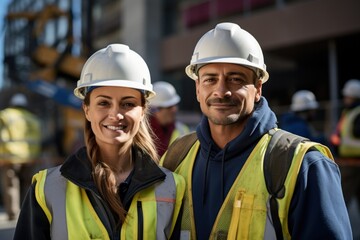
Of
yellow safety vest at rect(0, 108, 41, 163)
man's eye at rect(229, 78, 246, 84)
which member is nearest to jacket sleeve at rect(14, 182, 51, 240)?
man's eye at rect(229, 78, 246, 84)

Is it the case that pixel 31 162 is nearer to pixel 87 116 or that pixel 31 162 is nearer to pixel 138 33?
pixel 87 116

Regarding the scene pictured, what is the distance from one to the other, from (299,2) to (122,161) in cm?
1255

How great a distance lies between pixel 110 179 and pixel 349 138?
493 centimetres

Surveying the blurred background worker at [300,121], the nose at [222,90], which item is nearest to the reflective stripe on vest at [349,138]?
the blurred background worker at [300,121]

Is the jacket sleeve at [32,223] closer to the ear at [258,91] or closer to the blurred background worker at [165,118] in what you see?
the ear at [258,91]

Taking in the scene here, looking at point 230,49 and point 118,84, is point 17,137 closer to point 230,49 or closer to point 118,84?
point 118,84

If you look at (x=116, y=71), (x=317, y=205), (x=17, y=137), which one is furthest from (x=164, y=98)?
(x=317, y=205)

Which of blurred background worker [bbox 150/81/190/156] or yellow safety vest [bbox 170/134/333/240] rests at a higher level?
blurred background worker [bbox 150/81/190/156]

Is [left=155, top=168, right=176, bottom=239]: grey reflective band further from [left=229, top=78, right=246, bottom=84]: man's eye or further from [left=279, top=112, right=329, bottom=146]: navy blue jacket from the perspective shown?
[left=279, top=112, right=329, bottom=146]: navy blue jacket

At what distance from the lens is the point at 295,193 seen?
7.21 ft

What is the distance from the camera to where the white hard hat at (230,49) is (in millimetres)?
2502

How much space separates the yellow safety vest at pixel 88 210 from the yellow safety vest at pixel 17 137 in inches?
242

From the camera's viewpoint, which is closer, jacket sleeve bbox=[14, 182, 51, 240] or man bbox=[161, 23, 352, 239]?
man bbox=[161, 23, 352, 239]

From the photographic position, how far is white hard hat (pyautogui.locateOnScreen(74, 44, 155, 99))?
8.32 feet
